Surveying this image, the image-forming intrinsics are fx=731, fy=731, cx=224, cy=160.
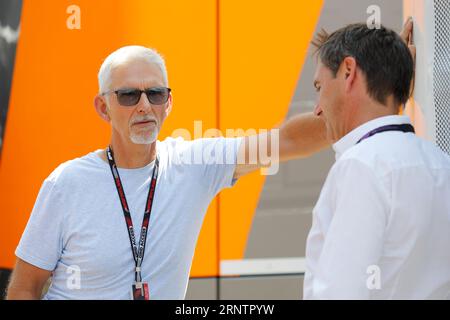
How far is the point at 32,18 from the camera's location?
11.5 feet

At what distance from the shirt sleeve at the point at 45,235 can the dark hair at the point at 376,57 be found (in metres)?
1.09

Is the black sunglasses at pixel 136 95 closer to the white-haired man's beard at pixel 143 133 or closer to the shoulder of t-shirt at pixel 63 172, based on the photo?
the white-haired man's beard at pixel 143 133

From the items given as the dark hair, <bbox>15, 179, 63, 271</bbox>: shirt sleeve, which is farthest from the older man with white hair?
the dark hair

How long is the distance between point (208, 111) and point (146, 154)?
1119 mm

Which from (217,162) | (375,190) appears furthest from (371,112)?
(217,162)

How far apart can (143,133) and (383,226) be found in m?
1.15

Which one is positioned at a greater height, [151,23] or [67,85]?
[151,23]

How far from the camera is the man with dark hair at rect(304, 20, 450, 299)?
5.36 feet

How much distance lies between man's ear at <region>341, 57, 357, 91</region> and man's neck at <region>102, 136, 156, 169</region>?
0.98 m

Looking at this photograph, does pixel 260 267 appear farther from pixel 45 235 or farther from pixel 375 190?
pixel 375 190

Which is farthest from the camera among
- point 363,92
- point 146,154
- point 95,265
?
point 146,154
